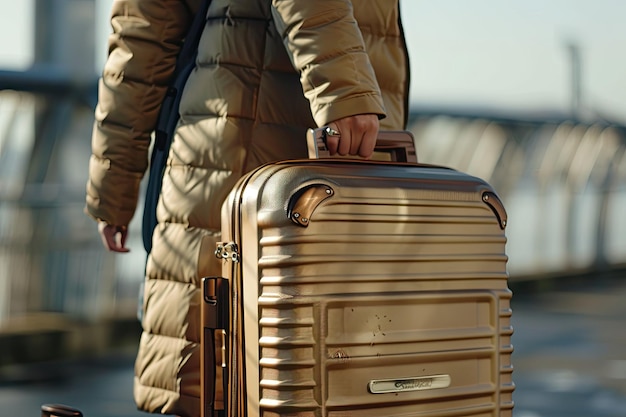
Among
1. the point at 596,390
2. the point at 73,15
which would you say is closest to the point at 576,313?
the point at 596,390

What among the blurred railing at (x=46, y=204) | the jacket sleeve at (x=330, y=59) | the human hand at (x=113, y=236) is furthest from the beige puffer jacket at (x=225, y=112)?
the blurred railing at (x=46, y=204)

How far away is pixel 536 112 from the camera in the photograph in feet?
35.9

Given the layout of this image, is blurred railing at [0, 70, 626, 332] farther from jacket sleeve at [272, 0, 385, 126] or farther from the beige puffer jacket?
jacket sleeve at [272, 0, 385, 126]

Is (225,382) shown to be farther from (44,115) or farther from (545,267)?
(545,267)

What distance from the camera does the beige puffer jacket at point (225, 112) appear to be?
87.7 inches

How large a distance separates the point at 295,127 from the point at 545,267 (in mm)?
8870

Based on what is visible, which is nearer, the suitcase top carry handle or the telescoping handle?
the suitcase top carry handle

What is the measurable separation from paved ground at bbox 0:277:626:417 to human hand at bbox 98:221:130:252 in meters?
1.98

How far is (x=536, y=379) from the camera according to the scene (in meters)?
5.75

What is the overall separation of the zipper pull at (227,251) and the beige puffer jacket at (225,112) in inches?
7.9

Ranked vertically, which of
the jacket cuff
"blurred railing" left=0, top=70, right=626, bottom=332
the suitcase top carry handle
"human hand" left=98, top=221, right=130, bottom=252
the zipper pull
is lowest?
"blurred railing" left=0, top=70, right=626, bottom=332

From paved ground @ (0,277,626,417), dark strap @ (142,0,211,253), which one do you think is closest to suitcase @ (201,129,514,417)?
dark strap @ (142,0,211,253)

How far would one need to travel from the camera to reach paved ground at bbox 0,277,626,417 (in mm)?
4879

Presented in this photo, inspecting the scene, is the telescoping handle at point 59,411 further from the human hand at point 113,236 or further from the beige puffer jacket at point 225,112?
the human hand at point 113,236
